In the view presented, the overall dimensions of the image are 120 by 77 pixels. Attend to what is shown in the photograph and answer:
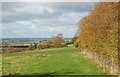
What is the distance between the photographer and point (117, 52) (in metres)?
6.69

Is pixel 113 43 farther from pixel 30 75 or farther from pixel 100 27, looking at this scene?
pixel 30 75

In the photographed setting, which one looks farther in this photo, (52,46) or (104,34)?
(52,46)

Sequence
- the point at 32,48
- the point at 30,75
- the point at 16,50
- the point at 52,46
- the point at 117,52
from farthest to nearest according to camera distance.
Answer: the point at 52,46 < the point at 32,48 < the point at 16,50 < the point at 30,75 < the point at 117,52

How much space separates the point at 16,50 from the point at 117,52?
1263 inches

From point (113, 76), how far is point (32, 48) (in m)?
35.6

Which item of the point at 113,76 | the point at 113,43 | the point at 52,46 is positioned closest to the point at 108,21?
the point at 113,43

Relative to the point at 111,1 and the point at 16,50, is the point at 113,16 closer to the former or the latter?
the point at 111,1

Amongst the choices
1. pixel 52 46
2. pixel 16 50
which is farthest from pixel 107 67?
pixel 52 46

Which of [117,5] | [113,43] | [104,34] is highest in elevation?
[117,5]

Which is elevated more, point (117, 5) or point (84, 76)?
point (117, 5)

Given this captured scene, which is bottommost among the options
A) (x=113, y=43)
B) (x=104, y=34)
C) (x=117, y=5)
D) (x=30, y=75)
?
(x=30, y=75)

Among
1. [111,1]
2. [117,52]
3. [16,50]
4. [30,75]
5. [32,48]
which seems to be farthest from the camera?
[32,48]

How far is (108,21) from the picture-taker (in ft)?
25.3

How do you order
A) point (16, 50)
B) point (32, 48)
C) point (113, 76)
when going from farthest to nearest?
point (32, 48) → point (16, 50) → point (113, 76)
